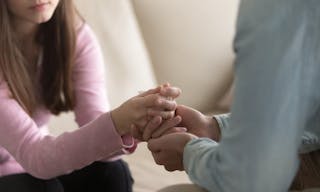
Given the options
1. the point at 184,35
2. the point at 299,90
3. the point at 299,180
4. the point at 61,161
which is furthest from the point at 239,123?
the point at 184,35

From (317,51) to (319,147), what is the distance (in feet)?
0.94

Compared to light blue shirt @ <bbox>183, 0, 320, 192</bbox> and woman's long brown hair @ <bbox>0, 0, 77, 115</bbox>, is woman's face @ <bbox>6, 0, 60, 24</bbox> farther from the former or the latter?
light blue shirt @ <bbox>183, 0, 320, 192</bbox>

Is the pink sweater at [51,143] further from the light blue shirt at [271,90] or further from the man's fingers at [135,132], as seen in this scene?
the light blue shirt at [271,90]

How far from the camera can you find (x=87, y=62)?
127 cm

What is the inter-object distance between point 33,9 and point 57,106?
0.77 feet

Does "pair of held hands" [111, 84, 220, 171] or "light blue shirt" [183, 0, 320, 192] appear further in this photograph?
"pair of held hands" [111, 84, 220, 171]

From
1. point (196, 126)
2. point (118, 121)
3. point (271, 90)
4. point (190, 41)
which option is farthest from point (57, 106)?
point (271, 90)

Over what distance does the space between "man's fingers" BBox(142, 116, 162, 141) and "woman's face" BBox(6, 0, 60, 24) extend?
10.7 inches

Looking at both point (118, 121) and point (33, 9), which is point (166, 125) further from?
point (33, 9)

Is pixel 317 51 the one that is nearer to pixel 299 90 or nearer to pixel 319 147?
pixel 299 90

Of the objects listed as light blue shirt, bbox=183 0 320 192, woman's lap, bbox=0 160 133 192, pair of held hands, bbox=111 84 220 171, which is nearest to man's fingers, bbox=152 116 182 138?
pair of held hands, bbox=111 84 220 171

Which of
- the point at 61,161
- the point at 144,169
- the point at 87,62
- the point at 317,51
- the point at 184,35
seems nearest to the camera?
the point at 317,51

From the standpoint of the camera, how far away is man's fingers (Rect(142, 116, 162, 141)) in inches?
40.6

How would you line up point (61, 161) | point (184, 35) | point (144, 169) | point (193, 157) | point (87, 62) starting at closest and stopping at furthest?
point (193, 157) < point (61, 161) < point (87, 62) < point (144, 169) < point (184, 35)
